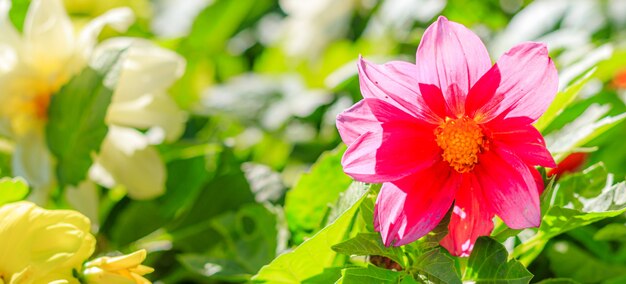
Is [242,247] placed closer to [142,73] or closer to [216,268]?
[216,268]

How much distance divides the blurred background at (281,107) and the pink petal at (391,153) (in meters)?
0.09

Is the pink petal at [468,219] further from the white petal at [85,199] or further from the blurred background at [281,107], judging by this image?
the white petal at [85,199]

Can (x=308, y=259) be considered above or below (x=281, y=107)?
above

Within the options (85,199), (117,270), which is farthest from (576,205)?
(85,199)

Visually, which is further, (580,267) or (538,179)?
(580,267)

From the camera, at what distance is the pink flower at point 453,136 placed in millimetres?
401

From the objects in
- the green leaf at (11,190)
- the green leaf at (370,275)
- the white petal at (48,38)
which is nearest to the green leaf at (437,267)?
the green leaf at (370,275)

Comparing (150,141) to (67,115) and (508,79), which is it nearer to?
(67,115)

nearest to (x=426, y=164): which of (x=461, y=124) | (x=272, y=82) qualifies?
(x=461, y=124)

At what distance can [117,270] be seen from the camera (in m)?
0.44

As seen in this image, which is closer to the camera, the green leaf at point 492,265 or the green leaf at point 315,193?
the green leaf at point 492,265

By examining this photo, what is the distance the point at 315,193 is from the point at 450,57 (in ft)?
0.51

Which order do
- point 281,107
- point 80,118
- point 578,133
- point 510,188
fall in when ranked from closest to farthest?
point 510,188 → point 578,133 → point 80,118 → point 281,107

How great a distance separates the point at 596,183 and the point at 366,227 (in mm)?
157
